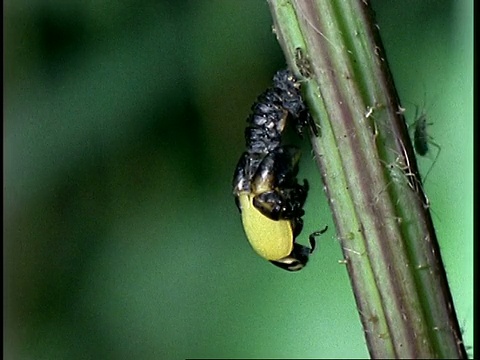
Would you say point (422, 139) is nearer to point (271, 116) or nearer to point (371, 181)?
point (271, 116)

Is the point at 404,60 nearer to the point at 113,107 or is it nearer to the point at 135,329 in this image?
the point at 113,107

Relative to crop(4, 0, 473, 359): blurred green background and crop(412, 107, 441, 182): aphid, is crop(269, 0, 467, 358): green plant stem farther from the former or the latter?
crop(4, 0, 473, 359): blurred green background

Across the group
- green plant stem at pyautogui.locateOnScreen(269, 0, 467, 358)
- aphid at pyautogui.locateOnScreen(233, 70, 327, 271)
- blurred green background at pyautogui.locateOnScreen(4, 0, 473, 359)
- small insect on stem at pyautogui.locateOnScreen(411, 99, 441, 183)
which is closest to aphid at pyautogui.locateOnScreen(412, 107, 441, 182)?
small insect on stem at pyautogui.locateOnScreen(411, 99, 441, 183)

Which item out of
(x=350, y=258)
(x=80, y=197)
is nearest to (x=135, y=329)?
(x=80, y=197)

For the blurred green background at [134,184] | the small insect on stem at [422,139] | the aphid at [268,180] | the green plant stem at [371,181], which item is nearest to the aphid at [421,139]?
the small insect on stem at [422,139]

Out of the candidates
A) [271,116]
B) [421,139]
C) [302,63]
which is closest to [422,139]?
[421,139]

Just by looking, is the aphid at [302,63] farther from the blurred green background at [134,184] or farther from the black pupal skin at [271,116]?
the blurred green background at [134,184]

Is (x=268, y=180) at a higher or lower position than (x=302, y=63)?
lower

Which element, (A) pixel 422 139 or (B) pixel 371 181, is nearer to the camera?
(B) pixel 371 181
